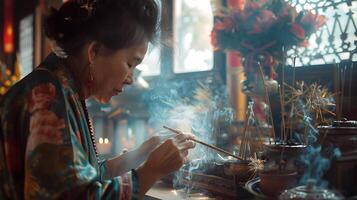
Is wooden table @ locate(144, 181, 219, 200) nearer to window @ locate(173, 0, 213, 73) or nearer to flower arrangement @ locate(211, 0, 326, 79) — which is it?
flower arrangement @ locate(211, 0, 326, 79)

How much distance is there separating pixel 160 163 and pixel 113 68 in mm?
385

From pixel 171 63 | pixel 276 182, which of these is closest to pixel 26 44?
pixel 171 63

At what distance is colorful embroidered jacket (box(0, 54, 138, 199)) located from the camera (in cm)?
109

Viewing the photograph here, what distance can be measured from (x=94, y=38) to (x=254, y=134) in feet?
3.23

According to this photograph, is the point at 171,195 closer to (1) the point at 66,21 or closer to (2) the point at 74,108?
(2) the point at 74,108

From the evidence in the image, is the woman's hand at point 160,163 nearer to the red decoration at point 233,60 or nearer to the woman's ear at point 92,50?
the woman's ear at point 92,50

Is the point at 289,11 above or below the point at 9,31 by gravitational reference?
below

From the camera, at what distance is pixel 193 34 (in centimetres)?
344

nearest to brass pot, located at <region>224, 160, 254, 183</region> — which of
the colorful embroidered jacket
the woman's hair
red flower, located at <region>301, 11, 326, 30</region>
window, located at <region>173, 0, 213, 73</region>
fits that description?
the colorful embroidered jacket

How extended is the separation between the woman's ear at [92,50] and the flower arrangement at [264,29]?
1.02m

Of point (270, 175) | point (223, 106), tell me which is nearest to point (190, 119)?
point (223, 106)

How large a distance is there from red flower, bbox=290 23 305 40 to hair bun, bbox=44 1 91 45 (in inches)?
45.4

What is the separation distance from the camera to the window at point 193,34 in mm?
3254

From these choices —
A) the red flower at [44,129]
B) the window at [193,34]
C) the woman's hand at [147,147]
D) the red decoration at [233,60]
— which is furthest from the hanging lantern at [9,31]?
the red flower at [44,129]
